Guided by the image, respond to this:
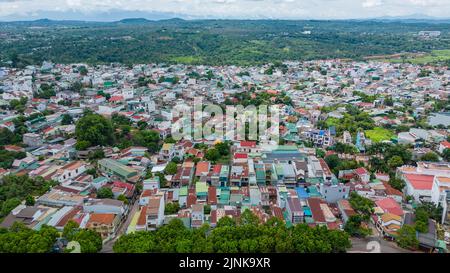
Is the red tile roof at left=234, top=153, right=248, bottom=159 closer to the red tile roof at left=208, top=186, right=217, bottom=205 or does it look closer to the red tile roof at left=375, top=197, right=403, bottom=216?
the red tile roof at left=208, top=186, right=217, bottom=205

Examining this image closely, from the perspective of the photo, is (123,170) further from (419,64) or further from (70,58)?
(419,64)

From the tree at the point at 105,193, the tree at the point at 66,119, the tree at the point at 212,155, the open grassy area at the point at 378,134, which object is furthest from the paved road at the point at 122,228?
the open grassy area at the point at 378,134

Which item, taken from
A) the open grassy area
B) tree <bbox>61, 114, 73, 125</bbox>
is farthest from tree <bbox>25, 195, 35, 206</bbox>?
the open grassy area

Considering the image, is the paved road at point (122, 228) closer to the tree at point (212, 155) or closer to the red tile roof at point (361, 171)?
the tree at point (212, 155)

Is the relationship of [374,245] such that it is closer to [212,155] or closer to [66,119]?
[212,155]

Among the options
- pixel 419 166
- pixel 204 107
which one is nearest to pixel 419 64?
pixel 204 107
